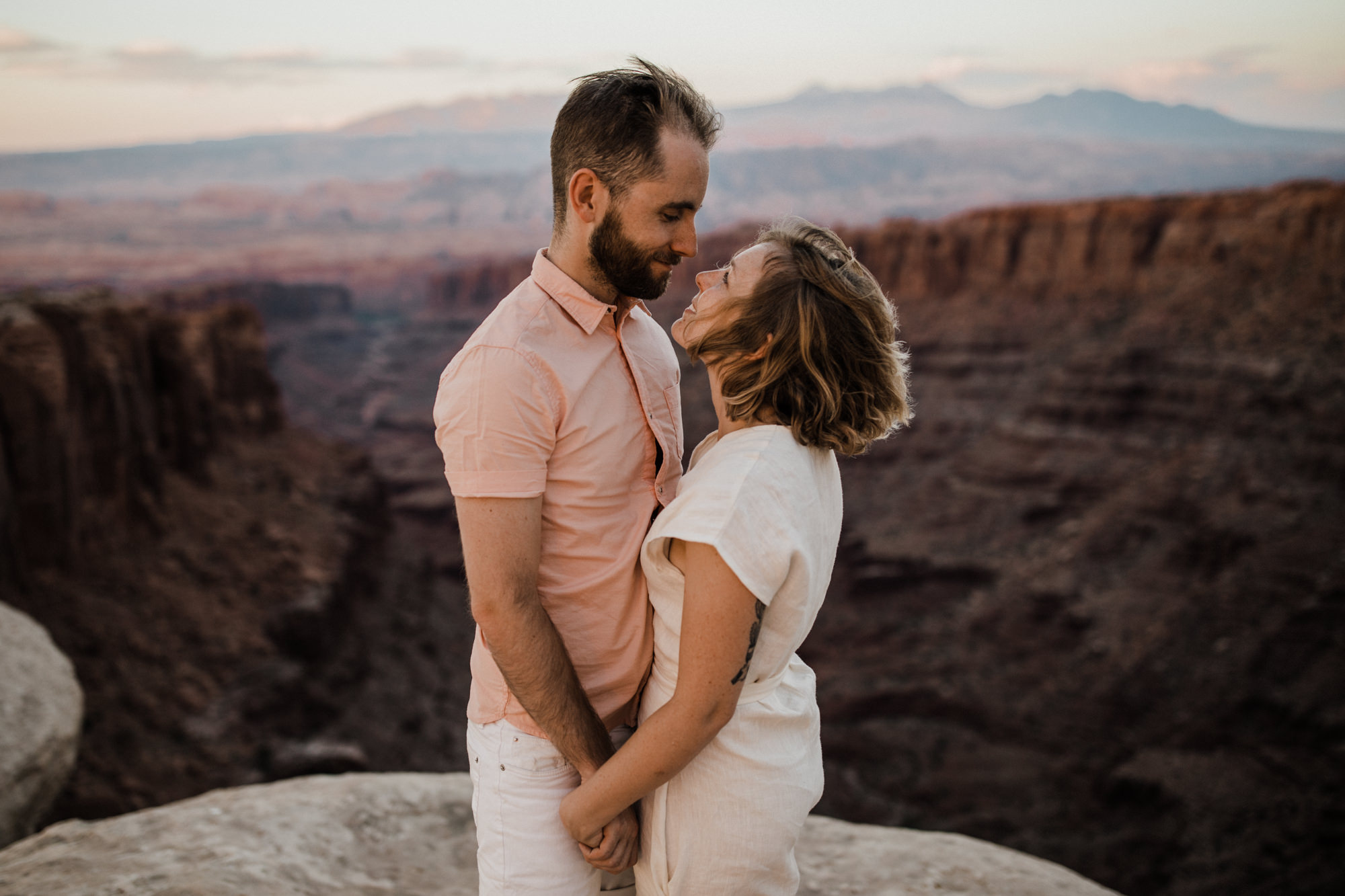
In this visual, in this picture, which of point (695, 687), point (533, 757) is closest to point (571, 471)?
point (695, 687)

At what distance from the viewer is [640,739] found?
2.06 m

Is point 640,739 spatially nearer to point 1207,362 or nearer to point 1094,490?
point 1094,490

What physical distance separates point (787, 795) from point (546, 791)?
64 centimetres

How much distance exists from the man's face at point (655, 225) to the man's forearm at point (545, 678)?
35.3 inches

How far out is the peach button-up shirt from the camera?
2072mm

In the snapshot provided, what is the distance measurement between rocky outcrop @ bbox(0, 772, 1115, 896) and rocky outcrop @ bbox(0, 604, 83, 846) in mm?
2006

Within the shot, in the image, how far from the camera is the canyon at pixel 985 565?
47.7ft

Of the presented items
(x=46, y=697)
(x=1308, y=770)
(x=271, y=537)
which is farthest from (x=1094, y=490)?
(x=46, y=697)

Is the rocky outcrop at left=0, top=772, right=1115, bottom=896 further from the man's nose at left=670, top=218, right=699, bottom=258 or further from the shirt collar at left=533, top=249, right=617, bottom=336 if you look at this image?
the man's nose at left=670, top=218, right=699, bottom=258

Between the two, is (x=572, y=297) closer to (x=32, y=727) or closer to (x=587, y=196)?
(x=587, y=196)

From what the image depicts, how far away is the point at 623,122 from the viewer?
6.86 feet

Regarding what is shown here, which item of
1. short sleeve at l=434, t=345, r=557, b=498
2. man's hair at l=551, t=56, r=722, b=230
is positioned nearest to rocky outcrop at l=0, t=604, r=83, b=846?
short sleeve at l=434, t=345, r=557, b=498

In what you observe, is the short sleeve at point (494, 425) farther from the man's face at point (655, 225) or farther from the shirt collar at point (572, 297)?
the man's face at point (655, 225)

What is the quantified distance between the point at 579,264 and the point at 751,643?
1116 millimetres
